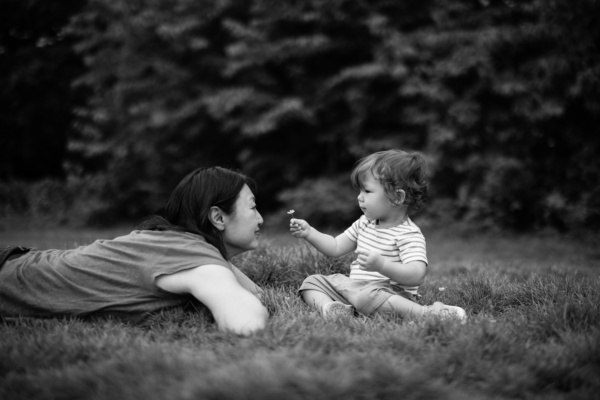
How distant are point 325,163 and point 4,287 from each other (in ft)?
29.3

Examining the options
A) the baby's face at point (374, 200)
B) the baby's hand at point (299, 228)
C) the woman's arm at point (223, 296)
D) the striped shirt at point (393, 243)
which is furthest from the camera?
the baby's hand at point (299, 228)

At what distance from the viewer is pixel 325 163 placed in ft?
36.9

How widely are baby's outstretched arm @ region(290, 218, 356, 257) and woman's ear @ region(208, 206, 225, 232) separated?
0.47m

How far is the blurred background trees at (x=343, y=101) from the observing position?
8.61 metres

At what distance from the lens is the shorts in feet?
9.66

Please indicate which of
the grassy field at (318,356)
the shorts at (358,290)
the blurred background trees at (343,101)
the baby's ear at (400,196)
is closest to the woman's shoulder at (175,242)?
the grassy field at (318,356)

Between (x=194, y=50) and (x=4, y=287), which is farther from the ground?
(x=194, y=50)

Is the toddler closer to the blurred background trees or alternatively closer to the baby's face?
the baby's face

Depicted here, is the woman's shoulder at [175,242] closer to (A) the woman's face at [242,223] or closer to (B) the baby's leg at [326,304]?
(A) the woman's face at [242,223]

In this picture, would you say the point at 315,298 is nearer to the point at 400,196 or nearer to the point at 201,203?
the point at 400,196

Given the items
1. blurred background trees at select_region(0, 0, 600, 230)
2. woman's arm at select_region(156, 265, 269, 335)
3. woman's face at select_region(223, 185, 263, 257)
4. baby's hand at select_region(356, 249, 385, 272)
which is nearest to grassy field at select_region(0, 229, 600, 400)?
woman's arm at select_region(156, 265, 269, 335)

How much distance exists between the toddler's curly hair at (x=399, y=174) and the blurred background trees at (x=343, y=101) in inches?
223

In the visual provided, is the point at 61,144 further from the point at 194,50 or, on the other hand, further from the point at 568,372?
the point at 568,372

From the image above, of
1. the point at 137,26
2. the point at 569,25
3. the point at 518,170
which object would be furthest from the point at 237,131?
the point at 569,25
